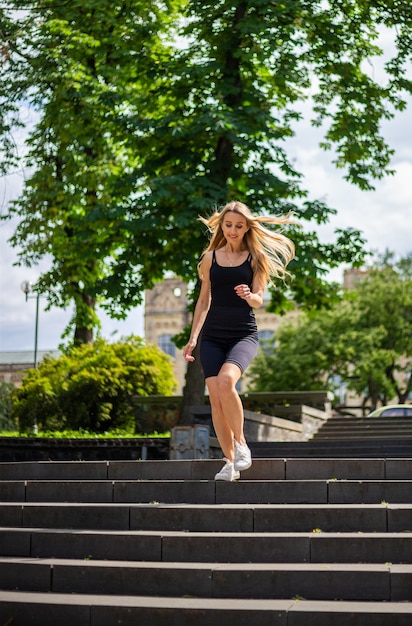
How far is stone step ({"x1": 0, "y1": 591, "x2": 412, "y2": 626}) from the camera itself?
6.65 meters

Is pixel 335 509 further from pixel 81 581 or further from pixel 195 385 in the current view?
pixel 195 385

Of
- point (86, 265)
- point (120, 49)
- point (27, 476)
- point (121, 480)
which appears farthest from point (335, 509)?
point (86, 265)

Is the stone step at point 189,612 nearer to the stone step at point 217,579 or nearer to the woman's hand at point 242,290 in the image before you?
the stone step at point 217,579

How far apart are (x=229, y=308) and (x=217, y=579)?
7.86ft

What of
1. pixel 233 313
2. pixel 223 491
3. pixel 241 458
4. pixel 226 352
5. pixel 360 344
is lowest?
pixel 223 491

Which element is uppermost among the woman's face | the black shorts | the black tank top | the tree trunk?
the tree trunk

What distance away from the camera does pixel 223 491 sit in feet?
29.6

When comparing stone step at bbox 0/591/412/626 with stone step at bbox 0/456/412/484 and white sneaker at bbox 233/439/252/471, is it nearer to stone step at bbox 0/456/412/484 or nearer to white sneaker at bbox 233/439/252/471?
white sneaker at bbox 233/439/252/471

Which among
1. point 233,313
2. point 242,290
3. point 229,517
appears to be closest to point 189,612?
point 229,517

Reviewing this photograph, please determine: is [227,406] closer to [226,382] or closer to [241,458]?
[226,382]

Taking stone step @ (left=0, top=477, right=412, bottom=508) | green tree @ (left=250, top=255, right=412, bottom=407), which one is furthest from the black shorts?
green tree @ (left=250, top=255, right=412, bottom=407)

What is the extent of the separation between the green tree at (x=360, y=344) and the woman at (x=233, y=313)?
38574mm

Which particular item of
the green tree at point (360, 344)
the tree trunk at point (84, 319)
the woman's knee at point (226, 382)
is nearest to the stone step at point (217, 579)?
the woman's knee at point (226, 382)

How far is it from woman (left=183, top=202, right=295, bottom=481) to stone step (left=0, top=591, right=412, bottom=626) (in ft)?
5.62
